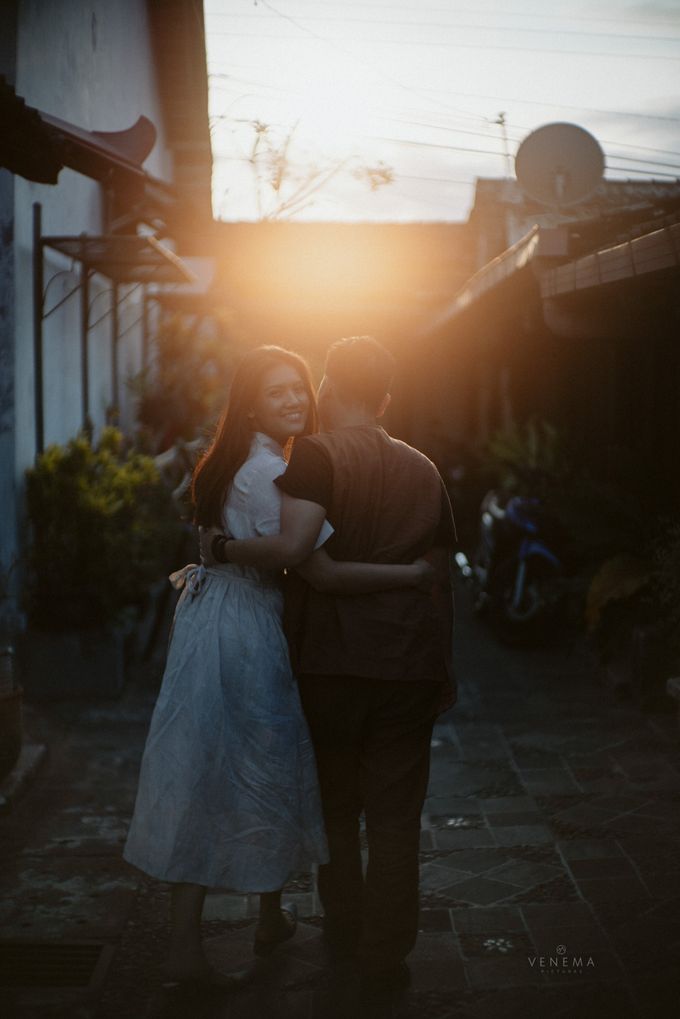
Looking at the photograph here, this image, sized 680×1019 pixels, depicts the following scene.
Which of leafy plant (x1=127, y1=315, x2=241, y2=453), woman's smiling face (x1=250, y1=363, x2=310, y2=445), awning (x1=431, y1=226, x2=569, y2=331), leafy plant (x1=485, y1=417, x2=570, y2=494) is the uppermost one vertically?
awning (x1=431, y1=226, x2=569, y2=331)

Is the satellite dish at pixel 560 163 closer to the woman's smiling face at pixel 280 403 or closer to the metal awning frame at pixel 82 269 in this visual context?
the metal awning frame at pixel 82 269

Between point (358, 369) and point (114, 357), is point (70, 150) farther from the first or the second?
point (114, 357)

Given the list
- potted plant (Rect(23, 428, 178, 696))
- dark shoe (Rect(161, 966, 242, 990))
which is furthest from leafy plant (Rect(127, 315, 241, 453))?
dark shoe (Rect(161, 966, 242, 990))

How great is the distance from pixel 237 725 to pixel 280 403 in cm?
100

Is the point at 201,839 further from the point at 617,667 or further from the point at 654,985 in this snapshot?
the point at 617,667

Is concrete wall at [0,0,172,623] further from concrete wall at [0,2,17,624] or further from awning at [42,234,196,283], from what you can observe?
awning at [42,234,196,283]

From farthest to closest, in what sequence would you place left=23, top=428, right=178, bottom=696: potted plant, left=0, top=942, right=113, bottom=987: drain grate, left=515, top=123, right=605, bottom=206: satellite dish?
left=515, top=123, right=605, bottom=206: satellite dish → left=23, top=428, right=178, bottom=696: potted plant → left=0, top=942, right=113, bottom=987: drain grate

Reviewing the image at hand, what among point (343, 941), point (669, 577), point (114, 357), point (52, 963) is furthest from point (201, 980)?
point (114, 357)

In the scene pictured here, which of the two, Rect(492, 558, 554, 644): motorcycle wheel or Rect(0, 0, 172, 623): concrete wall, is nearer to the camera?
Rect(0, 0, 172, 623): concrete wall

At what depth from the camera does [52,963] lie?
3670 millimetres

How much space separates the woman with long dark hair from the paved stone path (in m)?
0.37

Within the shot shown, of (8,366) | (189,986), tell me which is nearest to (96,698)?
(8,366)

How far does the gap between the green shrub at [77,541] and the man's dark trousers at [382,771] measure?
406 centimetres

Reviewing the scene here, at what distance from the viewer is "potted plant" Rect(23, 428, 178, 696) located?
7.09m
